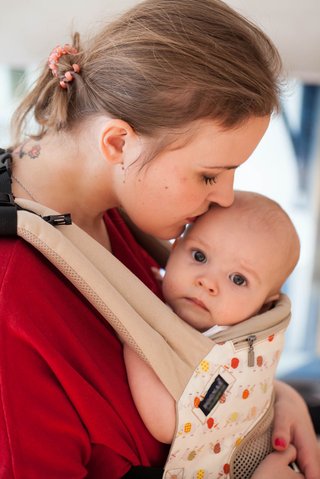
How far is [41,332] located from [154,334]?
0.80 ft

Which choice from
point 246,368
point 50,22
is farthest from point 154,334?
point 50,22

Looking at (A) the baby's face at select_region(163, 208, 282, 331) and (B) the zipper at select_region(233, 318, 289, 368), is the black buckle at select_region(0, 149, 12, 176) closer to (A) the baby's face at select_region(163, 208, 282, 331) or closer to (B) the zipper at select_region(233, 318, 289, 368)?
(A) the baby's face at select_region(163, 208, 282, 331)

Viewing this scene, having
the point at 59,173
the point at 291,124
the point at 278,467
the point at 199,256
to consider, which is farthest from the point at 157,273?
the point at 291,124

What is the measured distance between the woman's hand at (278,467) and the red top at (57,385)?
0.26m

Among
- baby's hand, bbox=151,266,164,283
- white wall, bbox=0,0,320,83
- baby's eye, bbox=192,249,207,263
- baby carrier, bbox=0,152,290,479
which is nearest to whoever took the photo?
baby carrier, bbox=0,152,290,479

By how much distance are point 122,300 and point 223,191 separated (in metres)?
0.35

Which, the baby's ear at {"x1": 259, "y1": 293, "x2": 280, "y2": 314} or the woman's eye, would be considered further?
the baby's ear at {"x1": 259, "y1": 293, "x2": 280, "y2": 314}

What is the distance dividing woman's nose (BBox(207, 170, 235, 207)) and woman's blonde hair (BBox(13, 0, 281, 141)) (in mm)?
136

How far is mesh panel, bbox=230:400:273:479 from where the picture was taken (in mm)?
1334

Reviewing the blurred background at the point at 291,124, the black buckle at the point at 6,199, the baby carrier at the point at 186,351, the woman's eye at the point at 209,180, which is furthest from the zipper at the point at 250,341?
the blurred background at the point at 291,124

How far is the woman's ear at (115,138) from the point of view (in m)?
1.21

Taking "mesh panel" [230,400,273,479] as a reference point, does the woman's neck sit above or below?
above

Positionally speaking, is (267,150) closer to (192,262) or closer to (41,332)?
(192,262)

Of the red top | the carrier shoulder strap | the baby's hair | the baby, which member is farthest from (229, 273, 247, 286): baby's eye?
the carrier shoulder strap
